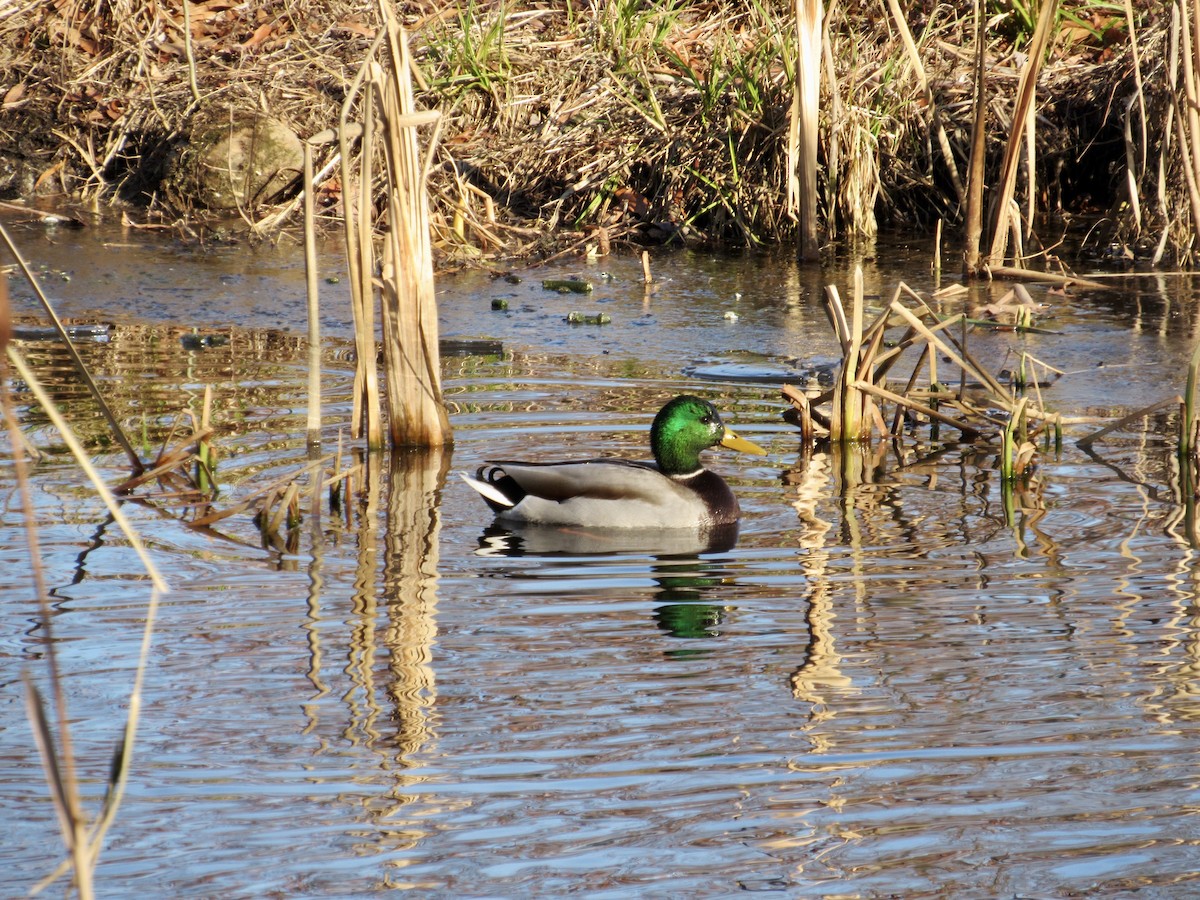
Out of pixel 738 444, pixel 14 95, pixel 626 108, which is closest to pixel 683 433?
pixel 738 444

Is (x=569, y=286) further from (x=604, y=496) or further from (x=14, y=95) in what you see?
(x=14, y=95)

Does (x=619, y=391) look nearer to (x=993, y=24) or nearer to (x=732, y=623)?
(x=732, y=623)

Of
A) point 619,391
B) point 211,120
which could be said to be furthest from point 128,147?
point 619,391

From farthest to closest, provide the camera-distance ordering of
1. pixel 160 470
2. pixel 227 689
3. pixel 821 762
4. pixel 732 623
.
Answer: pixel 160 470, pixel 732 623, pixel 227 689, pixel 821 762

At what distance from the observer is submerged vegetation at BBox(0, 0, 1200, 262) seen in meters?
11.2

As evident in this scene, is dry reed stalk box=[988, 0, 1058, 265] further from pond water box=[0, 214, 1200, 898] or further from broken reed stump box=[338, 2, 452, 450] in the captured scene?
broken reed stump box=[338, 2, 452, 450]

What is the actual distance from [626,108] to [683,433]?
5942mm

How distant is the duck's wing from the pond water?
Answer: 0.20 meters

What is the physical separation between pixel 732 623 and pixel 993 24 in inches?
335

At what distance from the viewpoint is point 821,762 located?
3.68 metres

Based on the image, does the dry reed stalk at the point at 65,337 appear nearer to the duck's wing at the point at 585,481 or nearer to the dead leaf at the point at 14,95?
the duck's wing at the point at 585,481

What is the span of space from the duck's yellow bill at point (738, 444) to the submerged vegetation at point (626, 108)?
177 inches

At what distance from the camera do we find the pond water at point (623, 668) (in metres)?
3.28

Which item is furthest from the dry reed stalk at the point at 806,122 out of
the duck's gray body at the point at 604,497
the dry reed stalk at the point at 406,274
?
the duck's gray body at the point at 604,497
